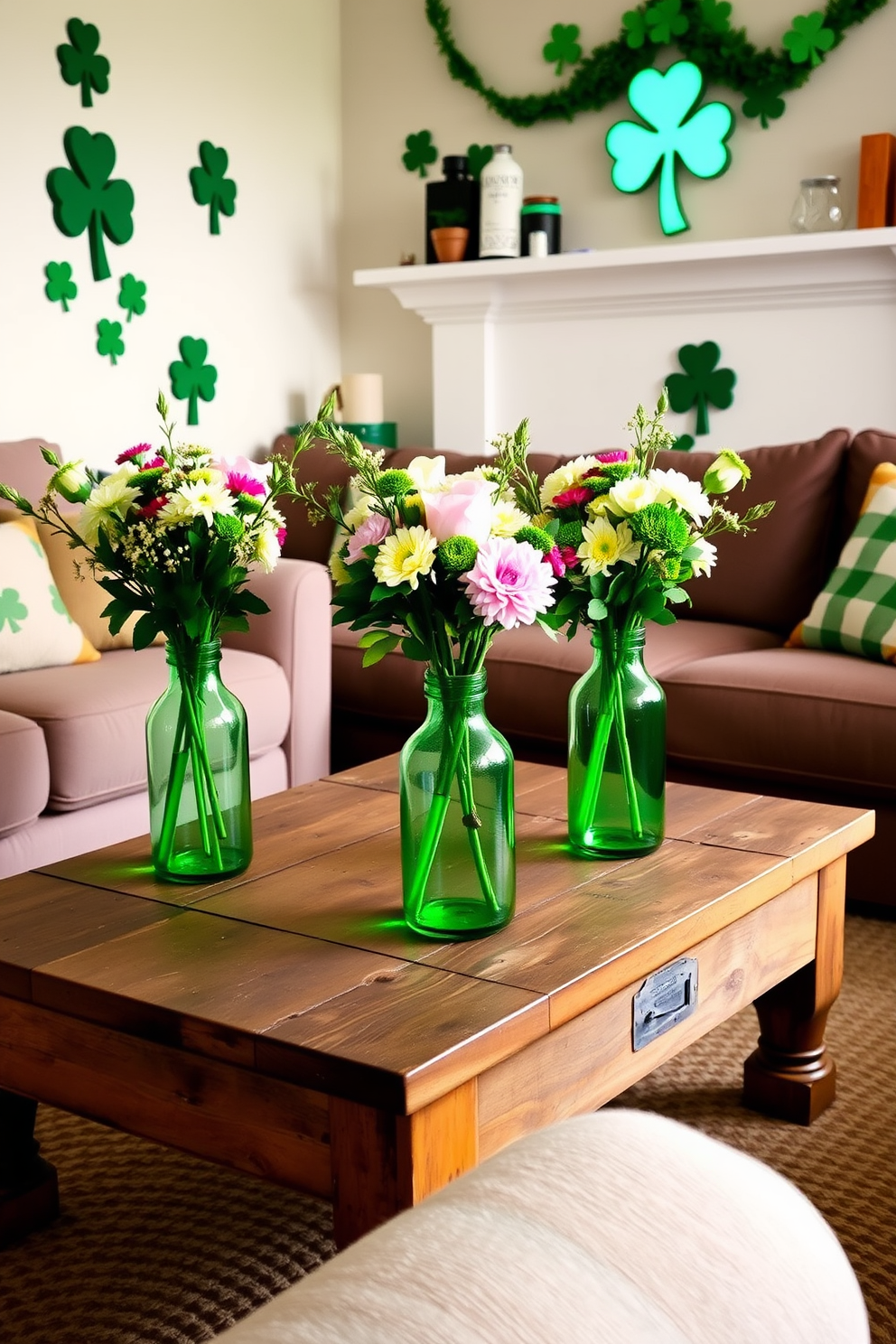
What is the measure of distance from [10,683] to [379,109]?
2.82m

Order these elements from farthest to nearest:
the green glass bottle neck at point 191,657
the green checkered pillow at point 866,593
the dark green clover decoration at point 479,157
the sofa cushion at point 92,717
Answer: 1. the dark green clover decoration at point 479,157
2. the green checkered pillow at point 866,593
3. the sofa cushion at point 92,717
4. the green glass bottle neck at point 191,657

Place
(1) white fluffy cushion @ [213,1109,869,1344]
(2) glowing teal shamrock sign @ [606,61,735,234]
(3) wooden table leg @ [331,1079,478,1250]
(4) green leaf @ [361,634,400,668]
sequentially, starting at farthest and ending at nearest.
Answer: (2) glowing teal shamrock sign @ [606,61,735,234] < (4) green leaf @ [361,634,400,668] < (3) wooden table leg @ [331,1079,478,1250] < (1) white fluffy cushion @ [213,1109,869,1344]

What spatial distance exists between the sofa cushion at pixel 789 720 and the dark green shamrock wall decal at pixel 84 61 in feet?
7.54

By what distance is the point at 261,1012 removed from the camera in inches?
44.1

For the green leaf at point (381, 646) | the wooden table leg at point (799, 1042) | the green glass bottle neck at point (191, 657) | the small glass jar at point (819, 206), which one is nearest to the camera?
the green leaf at point (381, 646)

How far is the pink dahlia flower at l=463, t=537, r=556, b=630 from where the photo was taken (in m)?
1.21

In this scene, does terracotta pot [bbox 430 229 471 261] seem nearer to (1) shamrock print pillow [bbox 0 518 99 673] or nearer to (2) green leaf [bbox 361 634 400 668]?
(1) shamrock print pillow [bbox 0 518 99 673]

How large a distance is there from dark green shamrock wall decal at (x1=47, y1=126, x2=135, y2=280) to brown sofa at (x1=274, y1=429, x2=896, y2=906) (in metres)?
1.09

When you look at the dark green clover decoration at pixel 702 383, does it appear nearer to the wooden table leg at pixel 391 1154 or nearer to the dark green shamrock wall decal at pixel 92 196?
the dark green shamrock wall decal at pixel 92 196

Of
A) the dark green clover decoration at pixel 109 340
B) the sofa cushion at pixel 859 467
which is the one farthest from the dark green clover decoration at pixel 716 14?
the dark green clover decoration at pixel 109 340

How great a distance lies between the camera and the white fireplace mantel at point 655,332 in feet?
12.2

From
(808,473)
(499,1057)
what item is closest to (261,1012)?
(499,1057)

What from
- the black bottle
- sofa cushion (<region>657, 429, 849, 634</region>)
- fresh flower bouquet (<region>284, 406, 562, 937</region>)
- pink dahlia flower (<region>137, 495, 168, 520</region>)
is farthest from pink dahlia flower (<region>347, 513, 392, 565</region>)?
the black bottle

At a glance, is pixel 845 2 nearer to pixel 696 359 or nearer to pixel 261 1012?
pixel 696 359
